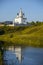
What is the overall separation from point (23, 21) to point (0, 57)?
256 feet

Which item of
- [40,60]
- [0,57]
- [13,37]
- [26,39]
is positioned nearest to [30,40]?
[26,39]

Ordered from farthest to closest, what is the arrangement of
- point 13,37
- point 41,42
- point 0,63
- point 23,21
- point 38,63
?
1. point 23,21
2. point 13,37
3. point 41,42
4. point 38,63
5. point 0,63

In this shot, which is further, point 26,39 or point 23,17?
point 23,17

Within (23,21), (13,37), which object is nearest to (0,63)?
(13,37)

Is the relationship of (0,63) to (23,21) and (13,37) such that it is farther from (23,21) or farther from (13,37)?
(23,21)

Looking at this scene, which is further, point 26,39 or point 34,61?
point 26,39

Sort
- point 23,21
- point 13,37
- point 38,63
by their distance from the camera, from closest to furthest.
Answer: point 38,63 → point 13,37 → point 23,21

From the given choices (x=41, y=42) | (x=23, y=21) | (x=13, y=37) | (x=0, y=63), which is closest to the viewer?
(x=0, y=63)

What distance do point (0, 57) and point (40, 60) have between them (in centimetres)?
526

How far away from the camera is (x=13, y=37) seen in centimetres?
5647

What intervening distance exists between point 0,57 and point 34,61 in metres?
4.25

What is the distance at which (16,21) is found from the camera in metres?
104

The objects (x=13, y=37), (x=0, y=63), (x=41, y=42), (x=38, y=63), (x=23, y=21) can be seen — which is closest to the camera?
(x=0, y=63)

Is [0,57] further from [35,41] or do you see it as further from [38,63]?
[35,41]
